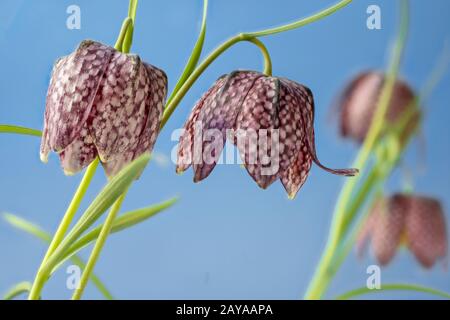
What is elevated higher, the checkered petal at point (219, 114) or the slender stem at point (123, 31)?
the slender stem at point (123, 31)

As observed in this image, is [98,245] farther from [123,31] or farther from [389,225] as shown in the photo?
[389,225]

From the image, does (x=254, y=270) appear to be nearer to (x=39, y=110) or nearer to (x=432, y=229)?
(x=432, y=229)

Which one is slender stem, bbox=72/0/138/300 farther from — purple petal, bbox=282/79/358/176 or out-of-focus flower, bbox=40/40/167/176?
purple petal, bbox=282/79/358/176

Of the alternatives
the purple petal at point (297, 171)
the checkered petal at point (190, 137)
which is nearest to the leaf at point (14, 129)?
the checkered petal at point (190, 137)

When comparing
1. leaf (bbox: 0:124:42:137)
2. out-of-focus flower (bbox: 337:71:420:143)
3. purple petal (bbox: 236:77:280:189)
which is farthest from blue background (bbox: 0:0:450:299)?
purple petal (bbox: 236:77:280:189)

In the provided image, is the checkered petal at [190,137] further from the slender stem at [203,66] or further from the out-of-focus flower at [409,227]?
the out-of-focus flower at [409,227]

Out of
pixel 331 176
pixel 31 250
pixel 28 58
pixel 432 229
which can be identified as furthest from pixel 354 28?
pixel 31 250
